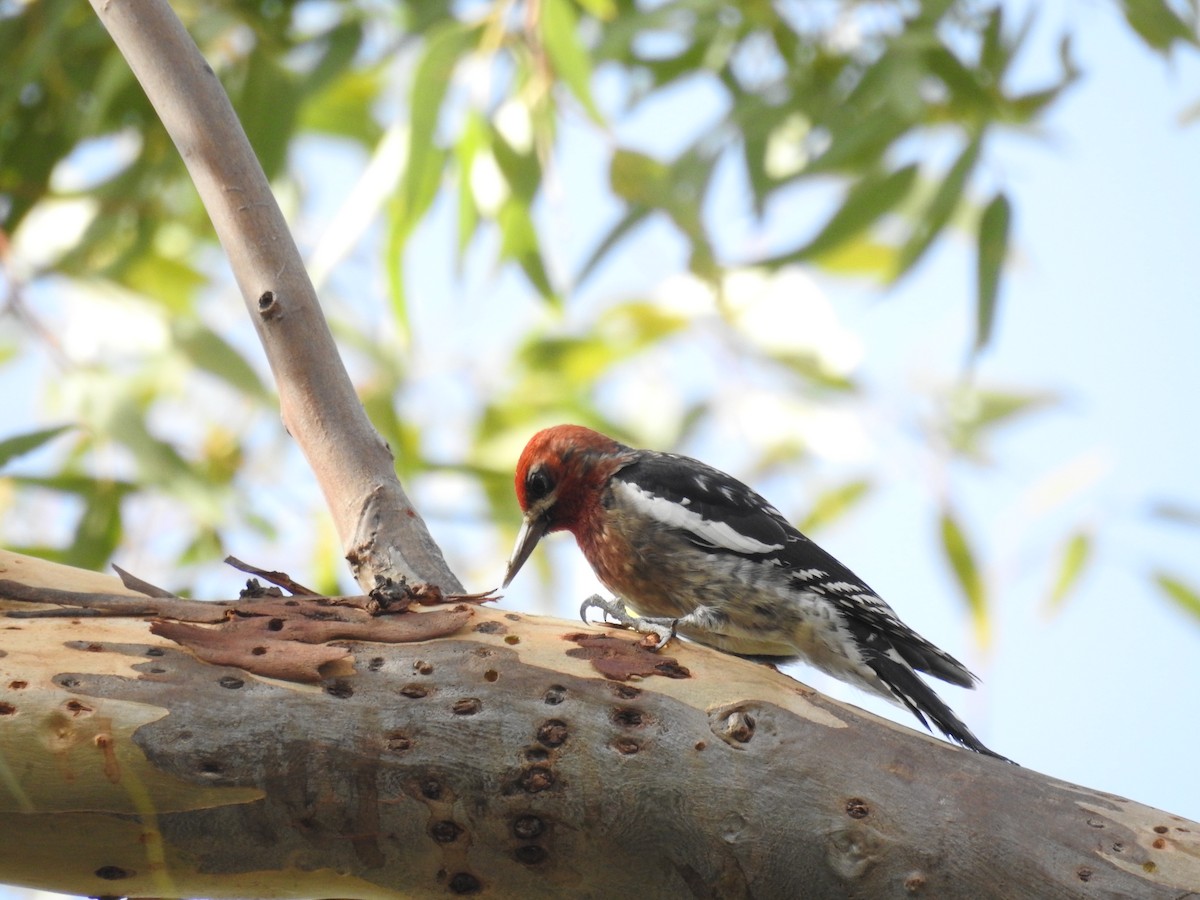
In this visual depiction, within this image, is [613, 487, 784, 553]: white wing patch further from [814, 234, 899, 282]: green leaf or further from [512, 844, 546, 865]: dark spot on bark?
[814, 234, 899, 282]: green leaf

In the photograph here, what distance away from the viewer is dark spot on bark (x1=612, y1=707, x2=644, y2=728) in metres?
1.39

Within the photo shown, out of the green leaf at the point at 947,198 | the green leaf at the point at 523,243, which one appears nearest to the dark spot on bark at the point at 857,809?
the green leaf at the point at 947,198

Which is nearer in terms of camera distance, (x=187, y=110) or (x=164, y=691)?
(x=164, y=691)

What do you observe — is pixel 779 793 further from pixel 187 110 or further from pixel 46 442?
pixel 46 442

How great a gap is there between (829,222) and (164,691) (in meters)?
2.15

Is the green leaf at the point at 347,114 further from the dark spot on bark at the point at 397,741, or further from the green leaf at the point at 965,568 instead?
the dark spot on bark at the point at 397,741

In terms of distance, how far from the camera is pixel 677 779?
1348 millimetres

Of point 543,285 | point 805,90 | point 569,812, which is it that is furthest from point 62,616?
point 805,90

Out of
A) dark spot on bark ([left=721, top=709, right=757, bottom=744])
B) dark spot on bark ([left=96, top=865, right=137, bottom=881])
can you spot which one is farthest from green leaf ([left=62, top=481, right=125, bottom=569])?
dark spot on bark ([left=721, top=709, right=757, bottom=744])

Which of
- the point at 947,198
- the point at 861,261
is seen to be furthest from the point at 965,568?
the point at 861,261

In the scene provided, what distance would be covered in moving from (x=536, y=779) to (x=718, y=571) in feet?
3.18

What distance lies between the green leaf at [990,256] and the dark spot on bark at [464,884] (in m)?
1.91

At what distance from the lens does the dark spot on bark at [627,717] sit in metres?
1.39

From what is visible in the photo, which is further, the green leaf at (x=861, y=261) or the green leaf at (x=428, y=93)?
the green leaf at (x=861, y=261)
